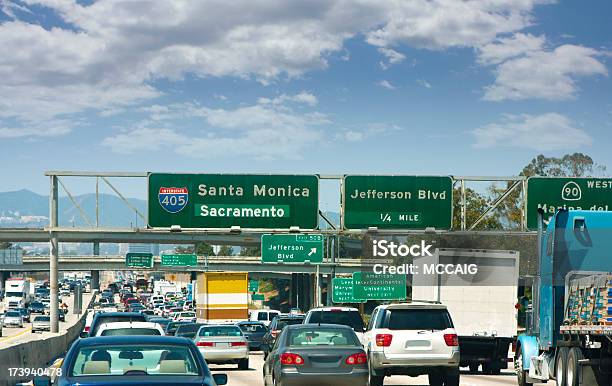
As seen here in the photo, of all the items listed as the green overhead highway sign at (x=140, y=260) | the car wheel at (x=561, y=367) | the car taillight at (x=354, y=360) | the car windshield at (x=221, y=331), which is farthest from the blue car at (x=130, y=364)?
the green overhead highway sign at (x=140, y=260)

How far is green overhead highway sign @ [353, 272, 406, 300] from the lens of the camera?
63562 millimetres

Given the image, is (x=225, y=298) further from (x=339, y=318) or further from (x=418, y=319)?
(x=418, y=319)

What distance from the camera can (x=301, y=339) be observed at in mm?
20016

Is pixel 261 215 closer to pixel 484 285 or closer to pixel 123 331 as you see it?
pixel 484 285

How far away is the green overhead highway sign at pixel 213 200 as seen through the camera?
4638cm

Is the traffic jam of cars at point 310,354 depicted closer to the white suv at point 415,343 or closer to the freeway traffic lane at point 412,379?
the white suv at point 415,343

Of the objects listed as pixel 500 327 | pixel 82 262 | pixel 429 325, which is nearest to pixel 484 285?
pixel 500 327

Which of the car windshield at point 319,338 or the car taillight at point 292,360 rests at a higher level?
the car windshield at point 319,338

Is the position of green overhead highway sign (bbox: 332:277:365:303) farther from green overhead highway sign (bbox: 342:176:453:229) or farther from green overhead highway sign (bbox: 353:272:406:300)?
A: green overhead highway sign (bbox: 342:176:453:229)

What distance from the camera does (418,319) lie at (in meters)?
23.2

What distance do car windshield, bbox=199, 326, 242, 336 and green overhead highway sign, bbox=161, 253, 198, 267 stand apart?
73.3 metres

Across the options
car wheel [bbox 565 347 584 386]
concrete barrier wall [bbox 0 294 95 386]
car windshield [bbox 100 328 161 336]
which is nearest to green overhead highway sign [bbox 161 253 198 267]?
concrete barrier wall [bbox 0 294 95 386]

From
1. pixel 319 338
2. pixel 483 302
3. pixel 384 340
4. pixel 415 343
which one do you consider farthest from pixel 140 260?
pixel 319 338

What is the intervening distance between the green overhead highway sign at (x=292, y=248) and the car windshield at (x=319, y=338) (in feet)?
147
